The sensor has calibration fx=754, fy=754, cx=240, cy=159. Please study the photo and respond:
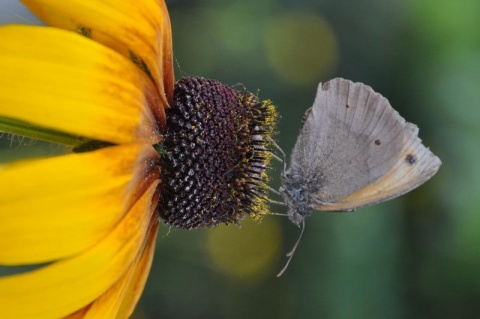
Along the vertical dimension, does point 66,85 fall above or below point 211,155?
above

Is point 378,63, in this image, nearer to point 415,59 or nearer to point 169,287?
point 415,59

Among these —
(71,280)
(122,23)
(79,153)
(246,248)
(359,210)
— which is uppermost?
(122,23)

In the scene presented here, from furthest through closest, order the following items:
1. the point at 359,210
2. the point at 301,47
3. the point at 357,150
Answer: the point at 301,47, the point at 359,210, the point at 357,150

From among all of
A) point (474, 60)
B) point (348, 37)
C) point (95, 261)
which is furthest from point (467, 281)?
point (95, 261)

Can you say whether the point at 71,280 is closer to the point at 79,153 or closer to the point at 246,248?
the point at 79,153

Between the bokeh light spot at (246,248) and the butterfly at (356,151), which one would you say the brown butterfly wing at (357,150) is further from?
the bokeh light spot at (246,248)

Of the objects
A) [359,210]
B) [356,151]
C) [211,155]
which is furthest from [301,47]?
[211,155]

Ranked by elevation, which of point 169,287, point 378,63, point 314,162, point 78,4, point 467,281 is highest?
point 78,4
